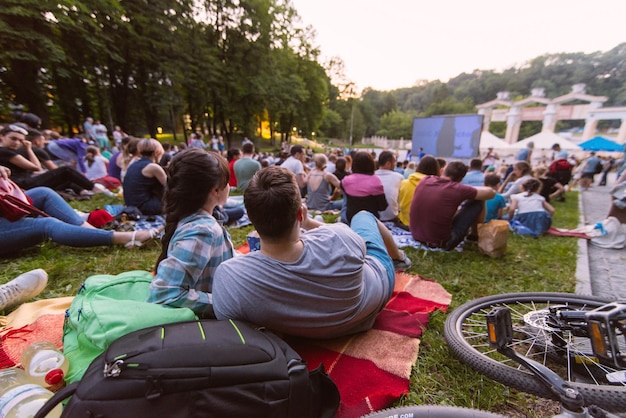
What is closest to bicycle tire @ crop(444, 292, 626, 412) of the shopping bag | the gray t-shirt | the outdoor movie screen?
the gray t-shirt

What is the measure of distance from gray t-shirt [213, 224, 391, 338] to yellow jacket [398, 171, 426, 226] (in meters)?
3.06

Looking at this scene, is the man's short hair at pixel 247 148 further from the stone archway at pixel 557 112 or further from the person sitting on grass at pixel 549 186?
the stone archway at pixel 557 112

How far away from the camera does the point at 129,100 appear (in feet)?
66.3

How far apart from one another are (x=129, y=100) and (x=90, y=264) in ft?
70.8

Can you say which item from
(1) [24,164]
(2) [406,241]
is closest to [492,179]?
(2) [406,241]

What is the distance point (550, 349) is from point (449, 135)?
63.6ft

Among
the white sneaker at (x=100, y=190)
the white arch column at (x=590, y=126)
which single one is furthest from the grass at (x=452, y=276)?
the white arch column at (x=590, y=126)

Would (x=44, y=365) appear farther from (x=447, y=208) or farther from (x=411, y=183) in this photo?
(x=411, y=183)

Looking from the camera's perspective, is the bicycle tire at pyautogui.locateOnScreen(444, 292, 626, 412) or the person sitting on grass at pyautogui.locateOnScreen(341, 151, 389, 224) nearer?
the bicycle tire at pyautogui.locateOnScreen(444, 292, 626, 412)

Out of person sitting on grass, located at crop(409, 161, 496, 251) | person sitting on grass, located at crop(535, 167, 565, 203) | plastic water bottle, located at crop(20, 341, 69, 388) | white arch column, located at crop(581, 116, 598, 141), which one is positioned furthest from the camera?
white arch column, located at crop(581, 116, 598, 141)

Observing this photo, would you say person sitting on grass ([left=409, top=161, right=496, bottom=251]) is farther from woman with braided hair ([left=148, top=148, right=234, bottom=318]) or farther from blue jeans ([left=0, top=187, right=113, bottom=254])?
blue jeans ([left=0, top=187, right=113, bottom=254])

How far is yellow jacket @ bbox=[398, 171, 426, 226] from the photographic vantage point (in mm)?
4465

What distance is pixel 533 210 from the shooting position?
5.01 m

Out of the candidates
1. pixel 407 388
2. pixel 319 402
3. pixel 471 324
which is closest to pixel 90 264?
pixel 319 402
